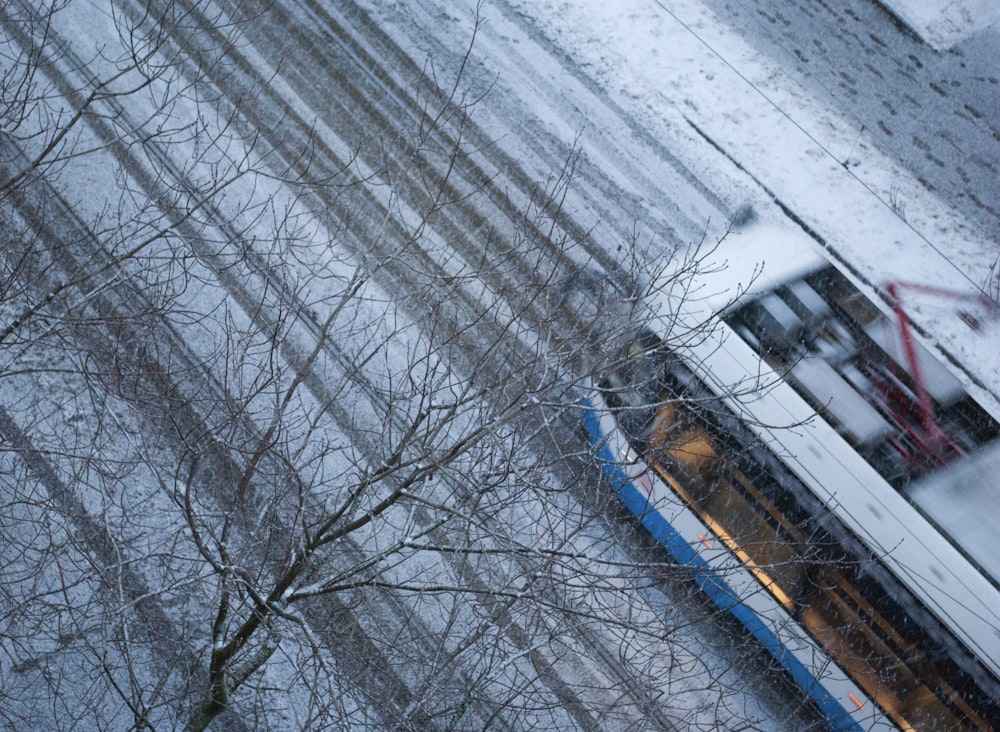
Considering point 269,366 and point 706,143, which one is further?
point 706,143

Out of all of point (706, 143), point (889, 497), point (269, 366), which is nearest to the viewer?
point (889, 497)

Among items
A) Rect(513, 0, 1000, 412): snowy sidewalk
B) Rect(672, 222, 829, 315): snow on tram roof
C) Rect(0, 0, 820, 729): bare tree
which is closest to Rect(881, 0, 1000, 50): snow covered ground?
Rect(513, 0, 1000, 412): snowy sidewalk

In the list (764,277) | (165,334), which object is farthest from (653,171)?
(165,334)

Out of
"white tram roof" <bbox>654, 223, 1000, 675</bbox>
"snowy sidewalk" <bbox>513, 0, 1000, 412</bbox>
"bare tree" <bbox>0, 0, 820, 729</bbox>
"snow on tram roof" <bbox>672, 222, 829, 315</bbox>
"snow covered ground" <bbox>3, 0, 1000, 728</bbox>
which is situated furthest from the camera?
"snowy sidewalk" <bbox>513, 0, 1000, 412</bbox>

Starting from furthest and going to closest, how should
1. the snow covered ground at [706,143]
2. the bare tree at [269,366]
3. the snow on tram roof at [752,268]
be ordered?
the snow covered ground at [706,143] < the snow on tram roof at [752,268] < the bare tree at [269,366]

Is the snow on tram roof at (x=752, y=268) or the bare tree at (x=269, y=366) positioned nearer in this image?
the bare tree at (x=269, y=366)

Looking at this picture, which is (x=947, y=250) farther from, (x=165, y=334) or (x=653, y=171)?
(x=165, y=334)

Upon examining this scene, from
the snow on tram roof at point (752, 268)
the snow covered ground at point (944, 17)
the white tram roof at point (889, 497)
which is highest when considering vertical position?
the snow covered ground at point (944, 17)

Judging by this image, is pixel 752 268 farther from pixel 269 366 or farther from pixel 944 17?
pixel 944 17

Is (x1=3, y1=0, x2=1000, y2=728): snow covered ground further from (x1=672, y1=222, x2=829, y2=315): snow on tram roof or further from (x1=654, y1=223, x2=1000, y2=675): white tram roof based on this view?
(x1=654, y1=223, x2=1000, y2=675): white tram roof

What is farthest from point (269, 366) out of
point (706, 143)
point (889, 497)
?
point (706, 143)

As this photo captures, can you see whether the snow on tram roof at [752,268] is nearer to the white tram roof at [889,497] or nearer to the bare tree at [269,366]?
the white tram roof at [889,497]

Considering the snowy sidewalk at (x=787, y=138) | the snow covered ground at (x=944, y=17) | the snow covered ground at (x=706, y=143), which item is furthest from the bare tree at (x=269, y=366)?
the snow covered ground at (x=944, y=17)
